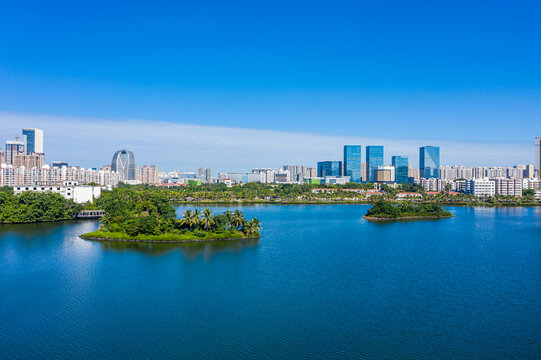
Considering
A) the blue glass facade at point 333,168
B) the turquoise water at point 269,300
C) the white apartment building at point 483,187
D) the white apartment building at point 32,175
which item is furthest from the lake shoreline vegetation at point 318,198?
the blue glass facade at point 333,168

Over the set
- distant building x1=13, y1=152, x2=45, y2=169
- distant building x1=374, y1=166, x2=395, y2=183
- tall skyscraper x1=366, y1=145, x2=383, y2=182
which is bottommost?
distant building x1=374, y1=166, x2=395, y2=183

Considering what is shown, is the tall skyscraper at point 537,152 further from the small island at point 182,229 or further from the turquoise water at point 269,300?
the small island at point 182,229

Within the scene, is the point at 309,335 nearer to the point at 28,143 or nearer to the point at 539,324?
the point at 539,324

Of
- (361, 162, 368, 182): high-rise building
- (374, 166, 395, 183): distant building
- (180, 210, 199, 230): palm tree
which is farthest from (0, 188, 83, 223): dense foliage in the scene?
(361, 162, 368, 182): high-rise building

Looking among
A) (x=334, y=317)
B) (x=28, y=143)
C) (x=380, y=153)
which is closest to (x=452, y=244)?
(x=334, y=317)

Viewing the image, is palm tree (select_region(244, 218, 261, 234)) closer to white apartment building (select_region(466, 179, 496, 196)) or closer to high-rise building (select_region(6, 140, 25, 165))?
white apartment building (select_region(466, 179, 496, 196))
